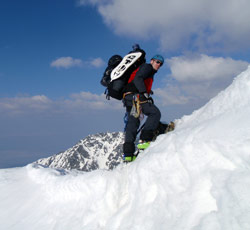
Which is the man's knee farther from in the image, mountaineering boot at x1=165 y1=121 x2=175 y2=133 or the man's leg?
mountaineering boot at x1=165 y1=121 x2=175 y2=133

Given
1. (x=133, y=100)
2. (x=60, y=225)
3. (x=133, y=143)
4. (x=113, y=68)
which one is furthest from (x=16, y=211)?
(x=113, y=68)

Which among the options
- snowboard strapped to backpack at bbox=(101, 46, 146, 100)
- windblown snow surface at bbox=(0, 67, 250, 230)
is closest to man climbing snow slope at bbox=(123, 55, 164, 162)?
snowboard strapped to backpack at bbox=(101, 46, 146, 100)

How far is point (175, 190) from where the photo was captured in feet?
12.3

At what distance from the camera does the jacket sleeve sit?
7281mm

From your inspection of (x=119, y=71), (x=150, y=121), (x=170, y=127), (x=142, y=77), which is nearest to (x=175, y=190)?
(x=150, y=121)

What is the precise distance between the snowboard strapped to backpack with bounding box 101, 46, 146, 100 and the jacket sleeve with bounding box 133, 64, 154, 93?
1.19 ft

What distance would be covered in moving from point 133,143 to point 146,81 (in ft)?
7.20

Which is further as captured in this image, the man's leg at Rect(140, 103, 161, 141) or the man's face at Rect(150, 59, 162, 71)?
the man's face at Rect(150, 59, 162, 71)

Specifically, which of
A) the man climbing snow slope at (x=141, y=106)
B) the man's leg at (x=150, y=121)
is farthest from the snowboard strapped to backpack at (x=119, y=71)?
the man's leg at (x=150, y=121)

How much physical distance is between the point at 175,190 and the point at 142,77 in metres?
4.36

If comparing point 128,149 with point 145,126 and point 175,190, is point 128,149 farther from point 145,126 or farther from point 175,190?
point 175,190

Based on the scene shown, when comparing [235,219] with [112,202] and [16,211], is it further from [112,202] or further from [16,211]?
[16,211]

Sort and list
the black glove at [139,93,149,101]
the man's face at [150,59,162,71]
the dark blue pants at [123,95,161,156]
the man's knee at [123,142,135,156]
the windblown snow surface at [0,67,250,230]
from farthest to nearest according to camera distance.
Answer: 1. the man's face at [150,59,162,71]
2. the black glove at [139,93,149,101]
3. the dark blue pants at [123,95,161,156]
4. the man's knee at [123,142,135,156]
5. the windblown snow surface at [0,67,250,230]

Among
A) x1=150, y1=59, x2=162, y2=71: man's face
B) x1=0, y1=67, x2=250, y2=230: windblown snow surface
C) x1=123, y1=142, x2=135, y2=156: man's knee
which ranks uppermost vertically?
x1=150, y1=59, x2=162, y2=71: man's face
